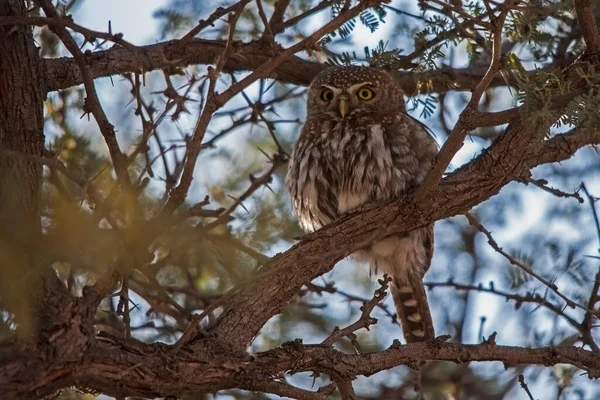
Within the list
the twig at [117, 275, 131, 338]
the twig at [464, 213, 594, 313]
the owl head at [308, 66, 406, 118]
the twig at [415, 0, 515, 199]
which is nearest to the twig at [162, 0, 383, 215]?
the twig at [117, 275, 131, 338]

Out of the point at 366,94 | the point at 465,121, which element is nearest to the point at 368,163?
the point at 366,94

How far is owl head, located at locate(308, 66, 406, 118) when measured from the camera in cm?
617

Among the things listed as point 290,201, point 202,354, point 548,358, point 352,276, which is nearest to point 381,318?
point 352,276

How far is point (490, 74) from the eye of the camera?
3.62m

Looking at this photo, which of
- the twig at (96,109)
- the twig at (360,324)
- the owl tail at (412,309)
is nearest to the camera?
the twig at (96,109)

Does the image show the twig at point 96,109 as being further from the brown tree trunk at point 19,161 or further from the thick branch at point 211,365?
the thick branch at point 211,365

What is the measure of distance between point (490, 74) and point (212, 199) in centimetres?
310

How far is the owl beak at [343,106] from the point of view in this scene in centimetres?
606

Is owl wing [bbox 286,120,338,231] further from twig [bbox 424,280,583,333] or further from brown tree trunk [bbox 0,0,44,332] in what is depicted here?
brown tree trunk [bbox 0,0,44,332]

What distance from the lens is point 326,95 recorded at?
6.30 m

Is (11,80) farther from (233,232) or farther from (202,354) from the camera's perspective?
(233,232)

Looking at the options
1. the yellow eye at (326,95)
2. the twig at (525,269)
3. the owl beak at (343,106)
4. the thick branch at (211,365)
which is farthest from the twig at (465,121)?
the yellow eye at (326,95)

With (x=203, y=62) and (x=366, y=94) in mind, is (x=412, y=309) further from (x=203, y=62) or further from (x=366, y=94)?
(x=203, y=62)

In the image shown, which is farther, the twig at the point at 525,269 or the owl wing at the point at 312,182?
the owl wing at the point at 312,182
